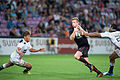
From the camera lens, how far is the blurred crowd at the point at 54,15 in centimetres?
2108

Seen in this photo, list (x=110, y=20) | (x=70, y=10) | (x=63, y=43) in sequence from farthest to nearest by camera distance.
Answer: (x=110, y=20) → (x=70, y=10) → (x=63, y=43)

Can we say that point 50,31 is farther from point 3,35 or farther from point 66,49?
point 3,35

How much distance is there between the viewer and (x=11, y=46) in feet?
63.0

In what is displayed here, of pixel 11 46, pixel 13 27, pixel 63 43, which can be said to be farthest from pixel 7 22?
pixel 63 43

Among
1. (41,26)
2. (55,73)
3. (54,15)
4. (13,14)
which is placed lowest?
(55,73)

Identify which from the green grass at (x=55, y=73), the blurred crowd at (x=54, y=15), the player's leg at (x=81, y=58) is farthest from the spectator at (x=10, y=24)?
the player's leg at (x=81, y=58)

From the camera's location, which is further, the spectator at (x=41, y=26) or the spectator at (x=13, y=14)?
the spectator at (x=41, y=26)

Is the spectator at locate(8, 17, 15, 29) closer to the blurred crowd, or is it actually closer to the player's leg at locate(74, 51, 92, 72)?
the blurred crowd

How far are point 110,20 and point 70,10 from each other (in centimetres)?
469

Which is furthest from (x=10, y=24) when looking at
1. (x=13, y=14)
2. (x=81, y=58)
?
(x=81, y=58)

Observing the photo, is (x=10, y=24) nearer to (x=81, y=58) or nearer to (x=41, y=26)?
(x=41, y=26)

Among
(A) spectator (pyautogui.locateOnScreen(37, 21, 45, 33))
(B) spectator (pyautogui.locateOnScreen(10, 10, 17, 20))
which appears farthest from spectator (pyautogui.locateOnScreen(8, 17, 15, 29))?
(A) spectator (pyautogui.locateOnScreen(37, 21, 45, 33))

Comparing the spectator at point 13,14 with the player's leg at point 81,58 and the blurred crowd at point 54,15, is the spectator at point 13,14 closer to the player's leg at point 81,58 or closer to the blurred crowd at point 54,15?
the blurred crowd at point 54,15

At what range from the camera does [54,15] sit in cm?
2320
